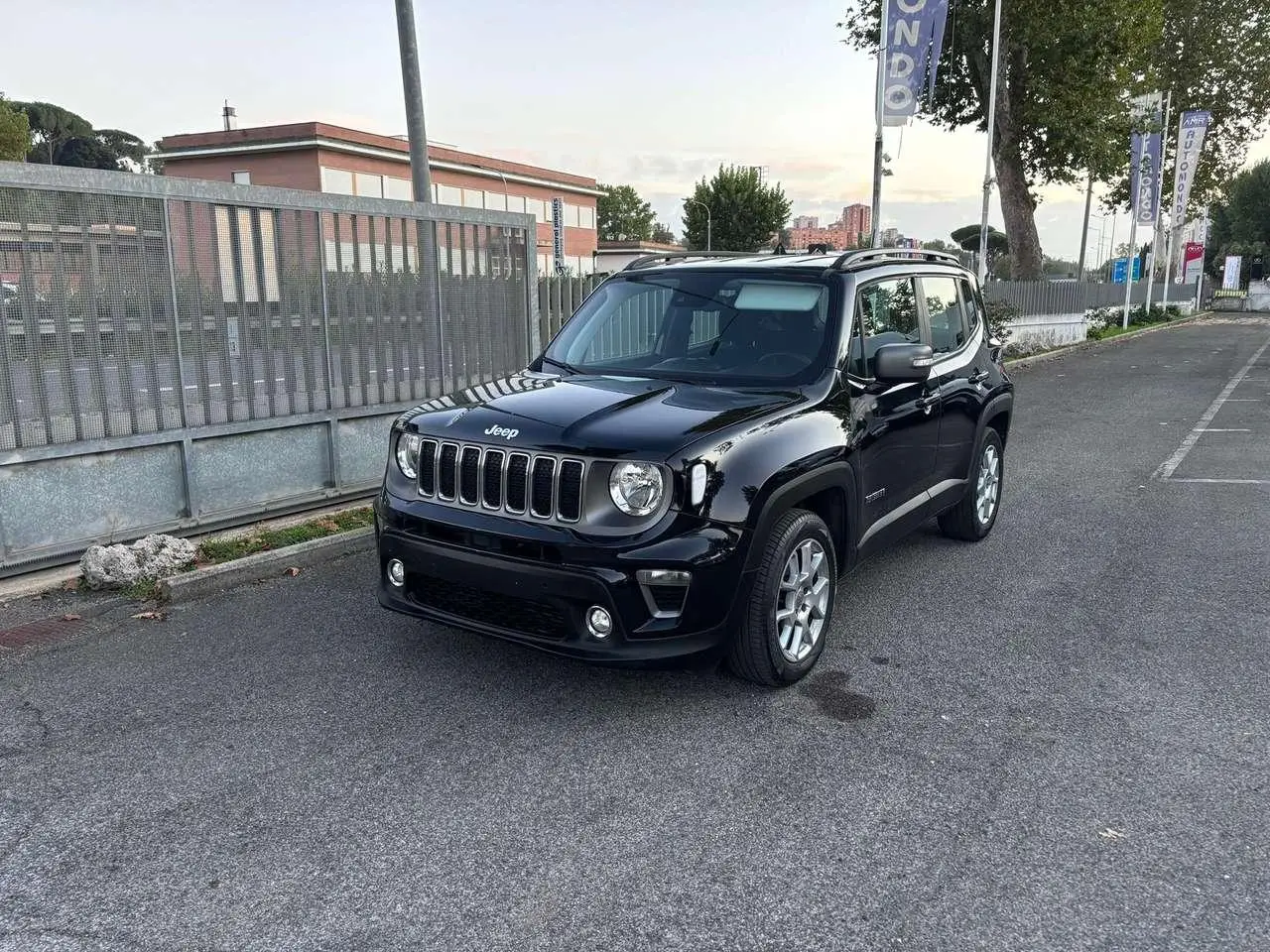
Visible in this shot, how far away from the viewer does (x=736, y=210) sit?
71.0 meters

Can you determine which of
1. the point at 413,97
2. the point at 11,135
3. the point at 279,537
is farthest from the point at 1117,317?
the point at 11,135

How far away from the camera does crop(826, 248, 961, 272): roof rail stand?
16.2 feet

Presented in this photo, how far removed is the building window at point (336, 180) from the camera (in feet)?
133

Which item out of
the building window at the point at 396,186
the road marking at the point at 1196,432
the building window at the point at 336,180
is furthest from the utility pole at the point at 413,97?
the building window at the point at 396,186

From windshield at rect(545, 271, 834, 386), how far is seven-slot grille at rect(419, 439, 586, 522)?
111 centimetres

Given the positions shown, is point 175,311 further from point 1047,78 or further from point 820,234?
point 820,234

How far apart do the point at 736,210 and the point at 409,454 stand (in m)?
70.0

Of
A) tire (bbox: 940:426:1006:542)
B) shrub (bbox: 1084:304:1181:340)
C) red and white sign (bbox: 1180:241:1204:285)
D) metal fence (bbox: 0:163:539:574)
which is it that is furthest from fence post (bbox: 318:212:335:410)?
red and white sign (bbox: 1180:241:1204:285)

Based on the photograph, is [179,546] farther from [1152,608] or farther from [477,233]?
[1152,608]

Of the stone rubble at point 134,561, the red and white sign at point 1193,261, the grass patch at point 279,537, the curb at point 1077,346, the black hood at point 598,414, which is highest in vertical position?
the red and white sign at point 1193,261

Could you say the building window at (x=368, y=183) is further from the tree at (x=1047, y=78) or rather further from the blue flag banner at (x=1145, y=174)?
the blue flag banner at (x=1145, y=174)

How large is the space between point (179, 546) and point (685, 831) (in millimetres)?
3890

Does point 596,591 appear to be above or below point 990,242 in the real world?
below

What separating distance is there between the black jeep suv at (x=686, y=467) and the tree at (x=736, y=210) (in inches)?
2635
